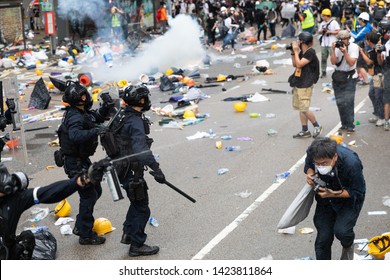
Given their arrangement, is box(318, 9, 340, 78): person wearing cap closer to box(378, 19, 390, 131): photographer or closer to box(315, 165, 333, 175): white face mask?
box(378, 19, 390, 131): photographer

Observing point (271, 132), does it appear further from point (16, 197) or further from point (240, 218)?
point (16, 197)

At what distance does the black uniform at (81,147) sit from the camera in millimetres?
7273

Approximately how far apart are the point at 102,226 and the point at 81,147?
3.15ft

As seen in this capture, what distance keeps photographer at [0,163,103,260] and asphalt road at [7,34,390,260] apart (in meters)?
1.76

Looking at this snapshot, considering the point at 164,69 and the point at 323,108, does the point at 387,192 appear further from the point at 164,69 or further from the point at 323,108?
the point at 164,69

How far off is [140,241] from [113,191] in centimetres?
130

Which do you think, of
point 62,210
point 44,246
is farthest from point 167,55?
point 44,246

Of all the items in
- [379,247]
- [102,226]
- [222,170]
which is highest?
[379,247]

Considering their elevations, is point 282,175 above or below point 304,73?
below

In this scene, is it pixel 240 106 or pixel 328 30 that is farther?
pixel 328 30

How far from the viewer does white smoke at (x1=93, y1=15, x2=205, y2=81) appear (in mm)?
18969

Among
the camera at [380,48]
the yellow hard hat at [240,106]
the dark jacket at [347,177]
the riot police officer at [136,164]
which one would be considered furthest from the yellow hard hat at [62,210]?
the yellow hard hat at [240,106]

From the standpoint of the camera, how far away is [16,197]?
5461 mm
